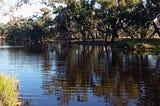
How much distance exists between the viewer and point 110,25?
132 m

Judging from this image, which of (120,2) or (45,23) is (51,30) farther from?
(120,2)

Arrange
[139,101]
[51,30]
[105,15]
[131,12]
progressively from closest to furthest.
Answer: [139,101], [131,12], [105,15], [51,30]

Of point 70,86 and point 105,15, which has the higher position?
point 105,15

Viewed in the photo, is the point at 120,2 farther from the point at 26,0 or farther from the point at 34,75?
the point at 26,0

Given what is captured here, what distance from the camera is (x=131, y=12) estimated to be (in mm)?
116625

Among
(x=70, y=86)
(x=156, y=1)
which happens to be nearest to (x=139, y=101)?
(x=70, y=86)

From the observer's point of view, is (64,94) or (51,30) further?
(51,30)

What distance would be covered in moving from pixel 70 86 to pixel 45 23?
15725 centimetres

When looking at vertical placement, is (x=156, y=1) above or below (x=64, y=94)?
above

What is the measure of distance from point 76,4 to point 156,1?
3857 centimetres

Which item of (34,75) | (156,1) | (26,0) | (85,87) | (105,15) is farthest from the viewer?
(105,15)

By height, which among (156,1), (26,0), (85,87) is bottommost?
(85,87)

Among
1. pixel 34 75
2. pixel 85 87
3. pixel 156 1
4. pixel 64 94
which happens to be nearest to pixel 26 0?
pixel 64 94

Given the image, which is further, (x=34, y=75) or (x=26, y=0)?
(x=34, y=75)
